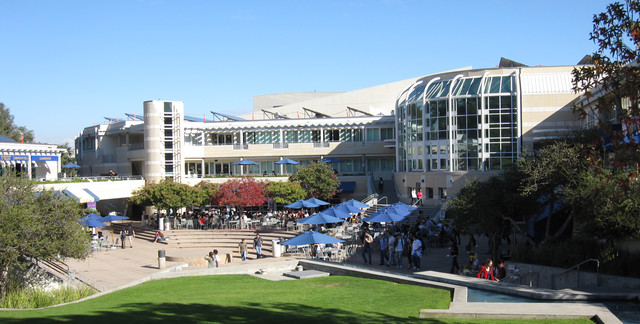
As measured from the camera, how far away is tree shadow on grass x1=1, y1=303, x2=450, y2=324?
12977 mm

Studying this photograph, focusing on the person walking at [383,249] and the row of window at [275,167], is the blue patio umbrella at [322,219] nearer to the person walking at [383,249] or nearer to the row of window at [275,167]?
the person walking at [383,249]

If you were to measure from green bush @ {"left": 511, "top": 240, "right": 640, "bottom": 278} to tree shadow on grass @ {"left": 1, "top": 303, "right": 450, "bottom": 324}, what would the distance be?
28.5 feet

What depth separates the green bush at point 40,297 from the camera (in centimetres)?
2028

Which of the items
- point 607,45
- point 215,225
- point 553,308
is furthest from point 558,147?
point 215,225

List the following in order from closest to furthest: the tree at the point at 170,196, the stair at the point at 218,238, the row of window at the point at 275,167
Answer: the stair at the point at 218,238
the tree at the point at 170,196
the row of window at the point at 275,167

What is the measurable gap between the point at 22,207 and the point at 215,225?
1856 centimetres

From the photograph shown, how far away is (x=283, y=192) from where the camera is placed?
41.8 meters

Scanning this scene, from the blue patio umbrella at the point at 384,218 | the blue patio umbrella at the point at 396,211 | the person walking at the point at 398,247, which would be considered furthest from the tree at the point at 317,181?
the person walking at the point at 398,247

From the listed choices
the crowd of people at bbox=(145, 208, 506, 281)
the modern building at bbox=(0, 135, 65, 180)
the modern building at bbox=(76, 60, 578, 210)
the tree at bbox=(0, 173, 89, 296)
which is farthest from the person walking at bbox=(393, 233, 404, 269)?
the modern building at bbox=(0, 135, 65, 180)

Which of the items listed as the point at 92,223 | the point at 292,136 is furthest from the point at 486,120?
the point at 92,223

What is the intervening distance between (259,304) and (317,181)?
97.6ft

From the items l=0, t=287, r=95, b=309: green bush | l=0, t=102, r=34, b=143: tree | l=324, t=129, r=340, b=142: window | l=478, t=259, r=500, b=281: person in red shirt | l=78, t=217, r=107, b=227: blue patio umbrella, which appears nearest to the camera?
l=478, t=259, r=500, b=281: person in red shirt

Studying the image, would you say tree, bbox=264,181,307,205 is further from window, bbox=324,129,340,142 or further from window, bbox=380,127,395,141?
window, bbox=380,127,395,141

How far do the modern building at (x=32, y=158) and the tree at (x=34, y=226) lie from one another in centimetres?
2500
